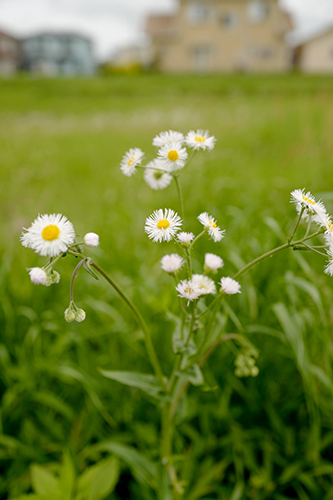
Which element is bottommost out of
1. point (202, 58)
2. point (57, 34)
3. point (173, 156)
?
point (173, 156)

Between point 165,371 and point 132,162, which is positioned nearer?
point 132,162

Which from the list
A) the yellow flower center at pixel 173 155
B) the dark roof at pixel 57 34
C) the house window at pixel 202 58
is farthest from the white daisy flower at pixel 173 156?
the dark roof at pixel 57 34

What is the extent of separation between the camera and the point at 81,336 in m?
1.34

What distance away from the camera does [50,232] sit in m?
0.45

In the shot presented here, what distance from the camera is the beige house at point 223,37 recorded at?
21062 millimetres

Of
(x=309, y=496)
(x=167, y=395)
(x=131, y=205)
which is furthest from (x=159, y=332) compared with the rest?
(x=131, y=205)

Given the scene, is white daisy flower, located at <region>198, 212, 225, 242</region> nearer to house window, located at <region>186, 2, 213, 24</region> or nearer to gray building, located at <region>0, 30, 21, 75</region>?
house window, located at <region>186, 2, 213, 24</region>

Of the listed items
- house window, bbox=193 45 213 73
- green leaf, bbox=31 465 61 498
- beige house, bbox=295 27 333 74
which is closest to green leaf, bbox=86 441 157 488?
green leaf, bbox=31 465 61 498

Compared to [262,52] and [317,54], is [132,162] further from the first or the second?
[262,52]

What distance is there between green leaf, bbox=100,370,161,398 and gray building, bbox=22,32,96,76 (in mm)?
46266

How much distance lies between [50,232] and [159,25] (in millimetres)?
26884

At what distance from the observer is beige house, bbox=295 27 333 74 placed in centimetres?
1811

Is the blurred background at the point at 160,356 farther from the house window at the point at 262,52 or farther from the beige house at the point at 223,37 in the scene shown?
the house window at the point at 262,52

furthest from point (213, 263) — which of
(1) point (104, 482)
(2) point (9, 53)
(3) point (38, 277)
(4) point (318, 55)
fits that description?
(2) point (9, 53)
